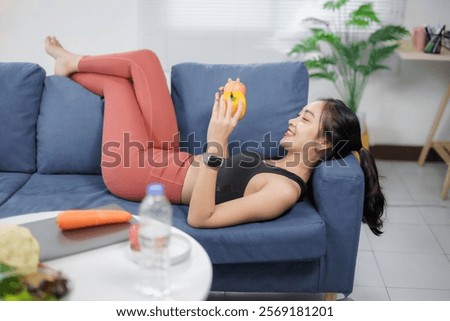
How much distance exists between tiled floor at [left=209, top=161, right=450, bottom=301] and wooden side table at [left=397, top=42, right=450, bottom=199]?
19 cm

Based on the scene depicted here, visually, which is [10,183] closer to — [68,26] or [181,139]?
[181,139]

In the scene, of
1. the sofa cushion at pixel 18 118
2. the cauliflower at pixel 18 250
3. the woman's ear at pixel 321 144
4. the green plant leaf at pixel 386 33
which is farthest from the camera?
the green plant leaf at pixel 386 33

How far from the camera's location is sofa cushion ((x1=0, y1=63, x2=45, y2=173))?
254 cm

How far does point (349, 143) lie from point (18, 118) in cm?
147

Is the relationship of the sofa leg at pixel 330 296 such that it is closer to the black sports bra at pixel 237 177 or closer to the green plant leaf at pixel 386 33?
the black sports bra at pixel 237 177

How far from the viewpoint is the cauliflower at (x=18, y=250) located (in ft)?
4.34

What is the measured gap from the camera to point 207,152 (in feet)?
6.15

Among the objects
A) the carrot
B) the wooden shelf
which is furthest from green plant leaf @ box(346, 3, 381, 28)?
the carrot

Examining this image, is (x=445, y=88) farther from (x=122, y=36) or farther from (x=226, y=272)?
(x=226, y=272)

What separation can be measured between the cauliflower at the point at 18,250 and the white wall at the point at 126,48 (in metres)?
2.93

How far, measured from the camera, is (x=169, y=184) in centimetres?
225

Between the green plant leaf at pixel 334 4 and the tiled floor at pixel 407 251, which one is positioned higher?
the green plant leaf at pixel 334 4

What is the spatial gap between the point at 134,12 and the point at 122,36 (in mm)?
194

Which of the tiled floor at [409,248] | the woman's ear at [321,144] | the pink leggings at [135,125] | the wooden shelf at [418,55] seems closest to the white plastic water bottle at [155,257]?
the pink leggings at [135,125]
